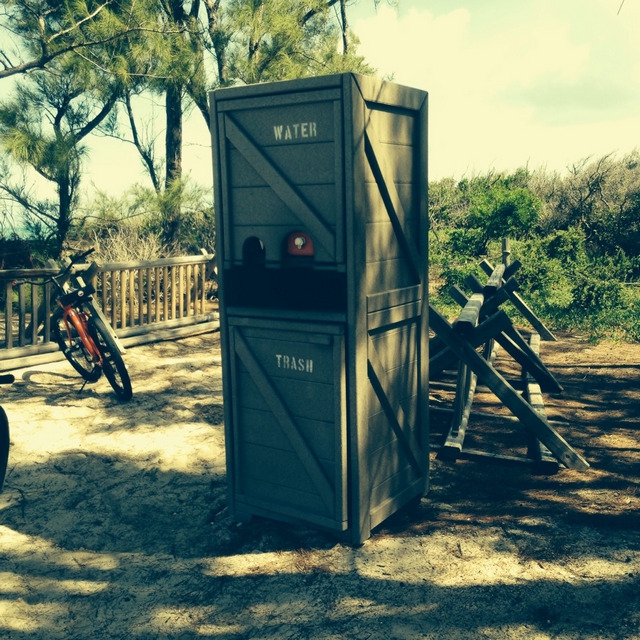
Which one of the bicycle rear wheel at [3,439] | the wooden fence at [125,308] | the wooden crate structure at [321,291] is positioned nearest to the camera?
the wooden crate structure at [321,291]

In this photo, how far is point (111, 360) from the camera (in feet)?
24.8

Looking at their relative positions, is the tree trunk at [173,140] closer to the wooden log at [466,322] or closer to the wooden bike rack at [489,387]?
the wooden bike rack at [489,387]

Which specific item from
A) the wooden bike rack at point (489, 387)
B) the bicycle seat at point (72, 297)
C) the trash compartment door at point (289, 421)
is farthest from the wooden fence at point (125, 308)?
the wooden bike rack at point (489, 387)

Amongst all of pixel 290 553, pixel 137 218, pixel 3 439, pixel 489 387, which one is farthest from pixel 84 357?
pixel 137 218

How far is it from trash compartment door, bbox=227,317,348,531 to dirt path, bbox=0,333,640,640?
9.5 inches

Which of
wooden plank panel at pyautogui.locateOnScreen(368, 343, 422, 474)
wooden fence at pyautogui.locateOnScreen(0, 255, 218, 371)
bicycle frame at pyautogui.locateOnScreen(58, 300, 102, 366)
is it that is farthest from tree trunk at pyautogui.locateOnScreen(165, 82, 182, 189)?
wooden plank panel at pyautogui.locateOnScreen(368, 343, 422, 474)

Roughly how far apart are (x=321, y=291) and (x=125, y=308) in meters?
6.82

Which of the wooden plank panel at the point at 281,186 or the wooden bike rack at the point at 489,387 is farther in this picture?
the wooden bike rack at the point at 489,387

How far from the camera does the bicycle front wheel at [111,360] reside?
728 cm

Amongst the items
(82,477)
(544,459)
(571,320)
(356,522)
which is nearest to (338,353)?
(356,522)

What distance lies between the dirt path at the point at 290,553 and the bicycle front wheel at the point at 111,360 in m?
0.92

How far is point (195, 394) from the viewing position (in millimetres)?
7594

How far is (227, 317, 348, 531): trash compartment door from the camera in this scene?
399cm

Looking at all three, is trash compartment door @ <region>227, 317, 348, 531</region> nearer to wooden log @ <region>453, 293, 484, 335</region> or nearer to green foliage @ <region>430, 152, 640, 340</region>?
wooden log @ <region>453, 293, 484, 335</region>
